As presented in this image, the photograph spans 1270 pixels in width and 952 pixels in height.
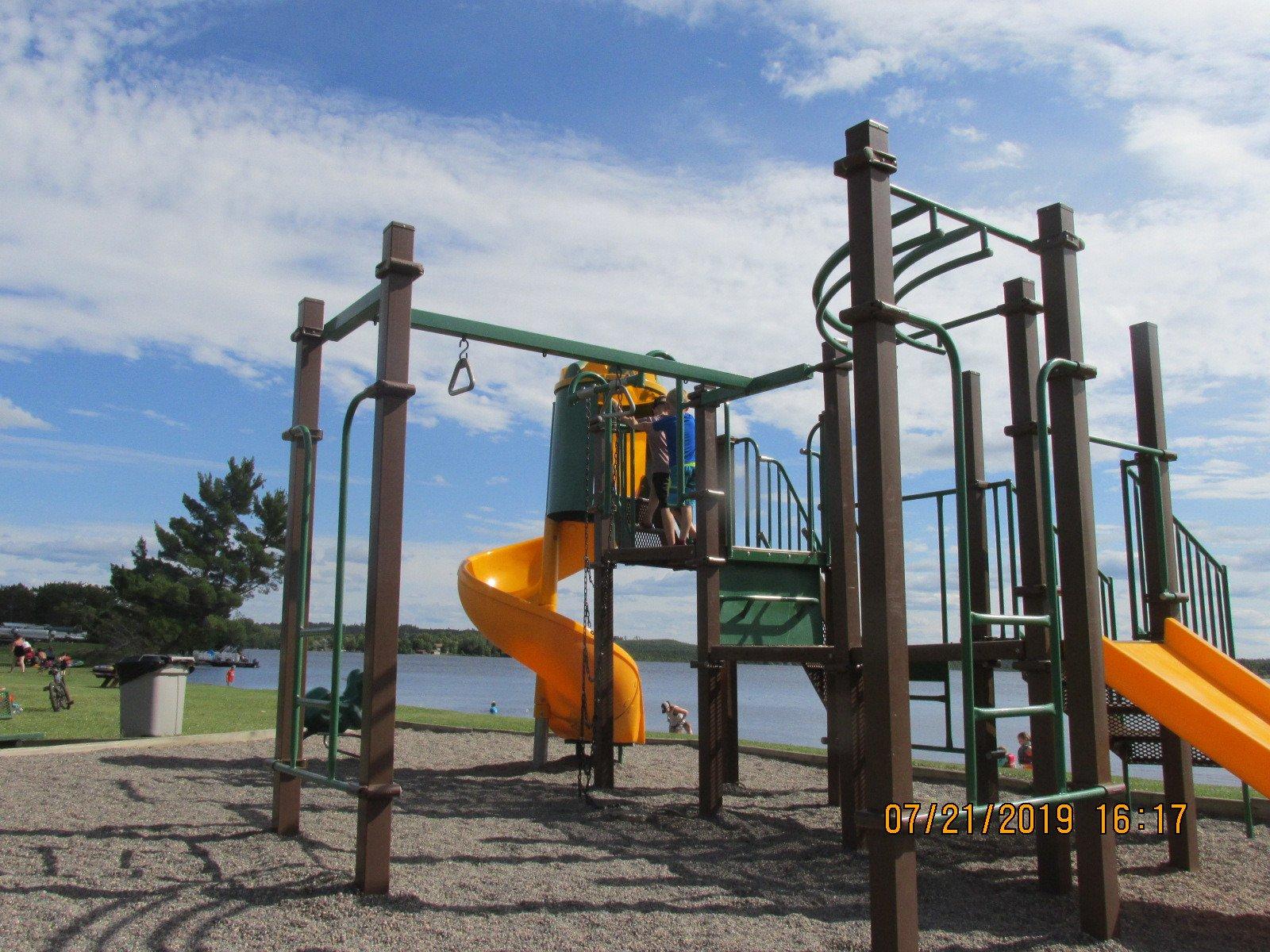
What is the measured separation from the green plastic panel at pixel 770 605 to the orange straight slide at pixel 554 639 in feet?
6.35

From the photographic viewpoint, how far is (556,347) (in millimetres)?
6875

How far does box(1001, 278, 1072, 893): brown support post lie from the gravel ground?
0.24 m

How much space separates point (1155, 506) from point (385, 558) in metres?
4.62

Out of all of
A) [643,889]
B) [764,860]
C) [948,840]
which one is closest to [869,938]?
[643,889]

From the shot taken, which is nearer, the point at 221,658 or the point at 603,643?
the point at 603,643

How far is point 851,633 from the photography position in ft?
23.4

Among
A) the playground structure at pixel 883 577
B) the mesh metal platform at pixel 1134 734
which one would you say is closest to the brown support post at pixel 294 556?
the playground structure at pixel 883 577

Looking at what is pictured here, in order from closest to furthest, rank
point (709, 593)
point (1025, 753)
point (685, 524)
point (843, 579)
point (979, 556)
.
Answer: point (843, 579)
point (979, 556)
point (709, 593)
point (685, 524)
point (1025, 753)

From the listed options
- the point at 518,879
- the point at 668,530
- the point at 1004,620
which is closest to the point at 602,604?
the point at 668,530

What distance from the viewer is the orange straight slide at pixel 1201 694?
487cm

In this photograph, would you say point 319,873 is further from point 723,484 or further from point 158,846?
point 723,484

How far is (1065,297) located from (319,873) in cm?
470

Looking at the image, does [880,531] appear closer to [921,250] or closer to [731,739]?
[921,250]

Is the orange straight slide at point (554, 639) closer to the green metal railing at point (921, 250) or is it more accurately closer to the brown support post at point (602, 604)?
the brown support post at point (602, 604)
